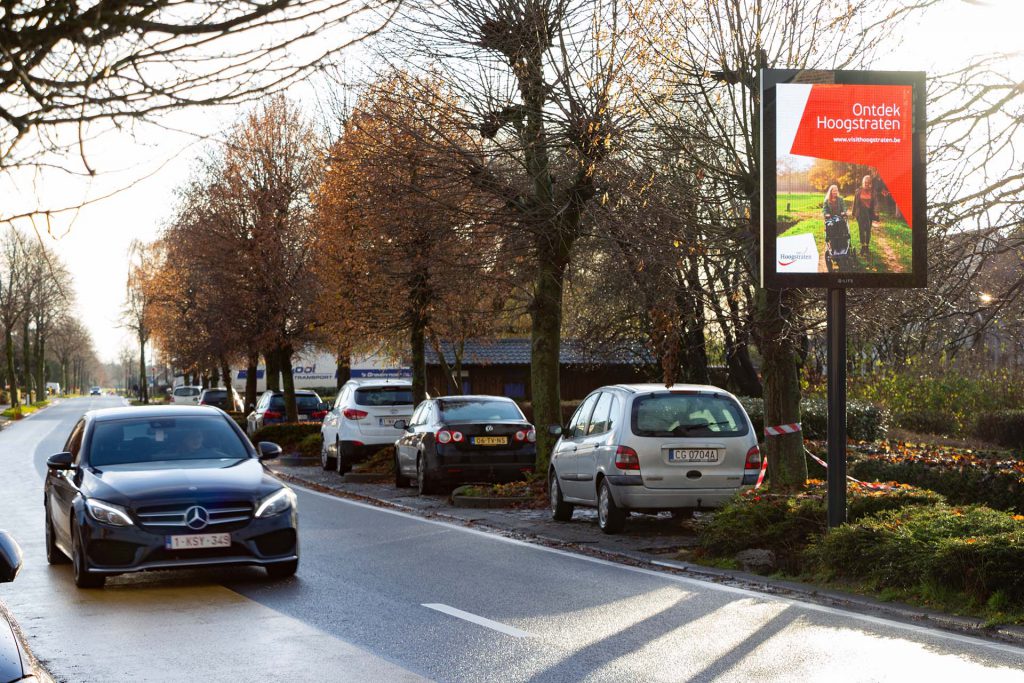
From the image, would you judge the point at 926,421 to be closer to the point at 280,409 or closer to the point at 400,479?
the point at 400,479

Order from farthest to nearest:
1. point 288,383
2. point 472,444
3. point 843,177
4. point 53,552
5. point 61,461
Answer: point 288,383
point 472,444
point 53,552
point 843,177
point 61,461

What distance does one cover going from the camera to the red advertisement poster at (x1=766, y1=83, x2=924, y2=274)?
11898 mm

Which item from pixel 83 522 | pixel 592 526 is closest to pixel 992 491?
pixel 592 526

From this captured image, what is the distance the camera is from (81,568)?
1084 cm

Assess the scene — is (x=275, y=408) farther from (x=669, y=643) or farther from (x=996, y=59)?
(x=669, y=643)

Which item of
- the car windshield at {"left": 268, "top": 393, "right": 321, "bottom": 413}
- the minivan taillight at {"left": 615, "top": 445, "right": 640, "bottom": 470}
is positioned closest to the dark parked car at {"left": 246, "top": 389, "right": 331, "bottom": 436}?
the car windshield at {"left": 268, "top": 393, "right": 321, "bottom": 413}

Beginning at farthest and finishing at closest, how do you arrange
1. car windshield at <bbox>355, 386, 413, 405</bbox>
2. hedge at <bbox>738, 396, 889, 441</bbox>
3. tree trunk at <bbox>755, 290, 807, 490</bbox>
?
hedge at <bbox>738, 396, 889, 441</bbox> → car windshield at <bbox>355, 386, 413, 405</bbox> → tree trunk at <bbox>755, 290, 807, 490</bbox>

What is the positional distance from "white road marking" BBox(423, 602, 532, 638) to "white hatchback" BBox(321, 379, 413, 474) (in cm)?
1632

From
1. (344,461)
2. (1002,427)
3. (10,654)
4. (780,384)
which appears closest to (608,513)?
(780,384)

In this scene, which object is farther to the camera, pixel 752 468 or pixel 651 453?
pixel 752 468

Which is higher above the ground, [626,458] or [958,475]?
[626,458]

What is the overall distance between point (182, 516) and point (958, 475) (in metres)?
9.06

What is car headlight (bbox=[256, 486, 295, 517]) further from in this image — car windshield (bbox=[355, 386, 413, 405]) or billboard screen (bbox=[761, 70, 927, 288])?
car windshield (bbox=[355, 386, 413, 405])

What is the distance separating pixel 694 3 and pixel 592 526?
20.4ft
